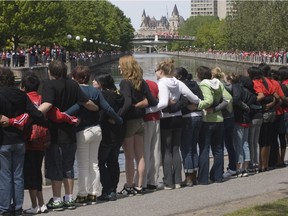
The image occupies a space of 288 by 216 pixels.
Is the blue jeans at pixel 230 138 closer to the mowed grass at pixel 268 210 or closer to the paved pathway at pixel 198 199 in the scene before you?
the paved pathway at pixel 198 199

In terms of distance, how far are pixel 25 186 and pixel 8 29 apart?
50031 millimetres

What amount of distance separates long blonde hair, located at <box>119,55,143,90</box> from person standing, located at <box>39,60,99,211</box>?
2.71 feet

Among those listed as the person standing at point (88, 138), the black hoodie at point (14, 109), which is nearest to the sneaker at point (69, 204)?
the person standing at point (88, 138)

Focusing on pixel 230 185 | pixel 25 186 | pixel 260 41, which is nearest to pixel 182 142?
pixel 230 185

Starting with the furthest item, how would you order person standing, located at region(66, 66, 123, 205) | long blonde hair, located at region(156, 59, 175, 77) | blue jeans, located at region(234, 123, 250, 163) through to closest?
1. blue jeans, located at region(234, 123, 250, 163)
2. long blonde hair, located at region(156, 59, 175, 77)
3. person standing, located at region(66, 66, 123, 205)

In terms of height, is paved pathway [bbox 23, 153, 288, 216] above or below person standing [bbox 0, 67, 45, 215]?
below

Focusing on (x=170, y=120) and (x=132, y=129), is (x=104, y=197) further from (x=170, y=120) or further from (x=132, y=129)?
(x=170, y=120)

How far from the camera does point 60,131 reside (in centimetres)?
820

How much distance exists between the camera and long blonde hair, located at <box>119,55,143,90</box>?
891cm

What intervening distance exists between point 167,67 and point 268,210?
2.81 metres

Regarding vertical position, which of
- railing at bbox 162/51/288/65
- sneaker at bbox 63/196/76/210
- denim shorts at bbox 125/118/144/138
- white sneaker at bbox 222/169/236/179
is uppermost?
denim shorts at bbox 125/118/144/138

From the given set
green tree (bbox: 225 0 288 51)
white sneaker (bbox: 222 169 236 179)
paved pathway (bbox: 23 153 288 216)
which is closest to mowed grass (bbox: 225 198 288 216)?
paved pathway (bbox: 23 153 288 216)

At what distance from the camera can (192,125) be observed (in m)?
9.91

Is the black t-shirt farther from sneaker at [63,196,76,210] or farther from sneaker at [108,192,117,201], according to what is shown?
sneaker at [108,192,117,201]
